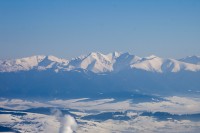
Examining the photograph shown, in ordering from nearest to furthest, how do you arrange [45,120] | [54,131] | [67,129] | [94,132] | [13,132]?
[67,129] → [13,132] → [54,131] → [94,132] → [45,120]

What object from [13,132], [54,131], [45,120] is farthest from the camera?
[45,120]

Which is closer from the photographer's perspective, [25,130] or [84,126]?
[25,130]

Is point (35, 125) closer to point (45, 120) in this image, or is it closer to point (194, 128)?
point (45, 120)

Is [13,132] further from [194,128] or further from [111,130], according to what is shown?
[194,128]

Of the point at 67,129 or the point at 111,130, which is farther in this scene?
the point at 111,130

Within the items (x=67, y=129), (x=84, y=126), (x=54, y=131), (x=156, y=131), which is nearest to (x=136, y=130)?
(x=156, y=131)

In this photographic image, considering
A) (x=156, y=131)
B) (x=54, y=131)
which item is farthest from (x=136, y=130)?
(x=54, y=131)

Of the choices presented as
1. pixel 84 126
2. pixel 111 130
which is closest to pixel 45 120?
pixel 84 126

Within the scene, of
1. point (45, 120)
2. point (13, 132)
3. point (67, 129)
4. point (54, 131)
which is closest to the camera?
point (67, 129)
